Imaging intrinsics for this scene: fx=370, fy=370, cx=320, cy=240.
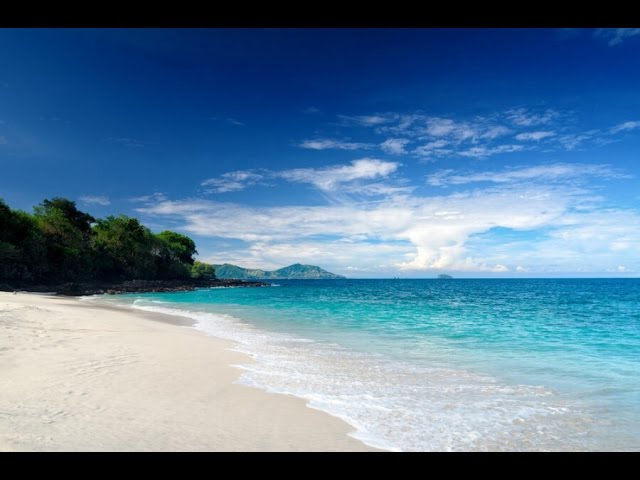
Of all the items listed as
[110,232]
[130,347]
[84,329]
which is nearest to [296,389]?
[130,347]

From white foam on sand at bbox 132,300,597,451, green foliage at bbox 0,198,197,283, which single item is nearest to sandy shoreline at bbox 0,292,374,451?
white foam on sand at bbox 132,300,597,451

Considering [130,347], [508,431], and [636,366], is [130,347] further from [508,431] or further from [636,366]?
[636,366]

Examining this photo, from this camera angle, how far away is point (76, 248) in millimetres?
62875

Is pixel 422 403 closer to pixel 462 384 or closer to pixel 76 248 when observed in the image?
pixel 462 384

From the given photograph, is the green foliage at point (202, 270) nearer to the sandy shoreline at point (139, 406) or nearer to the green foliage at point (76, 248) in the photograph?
the green foliage at point (76, 248)

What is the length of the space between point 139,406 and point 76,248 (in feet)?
227

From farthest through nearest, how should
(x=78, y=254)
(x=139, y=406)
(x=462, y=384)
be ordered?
(x=78, y=254)
(x=462, y=384)
(x=139, y=406)

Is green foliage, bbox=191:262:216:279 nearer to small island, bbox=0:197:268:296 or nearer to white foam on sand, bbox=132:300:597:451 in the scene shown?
small island, bbox=0:197:268:296

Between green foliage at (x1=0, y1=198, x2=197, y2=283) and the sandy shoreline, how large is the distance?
4845 cm

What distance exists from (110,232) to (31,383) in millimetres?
84906

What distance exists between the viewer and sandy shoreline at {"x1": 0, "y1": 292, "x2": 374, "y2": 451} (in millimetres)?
4469


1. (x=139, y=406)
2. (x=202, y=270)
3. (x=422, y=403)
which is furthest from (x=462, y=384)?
(x=202, y=270)
